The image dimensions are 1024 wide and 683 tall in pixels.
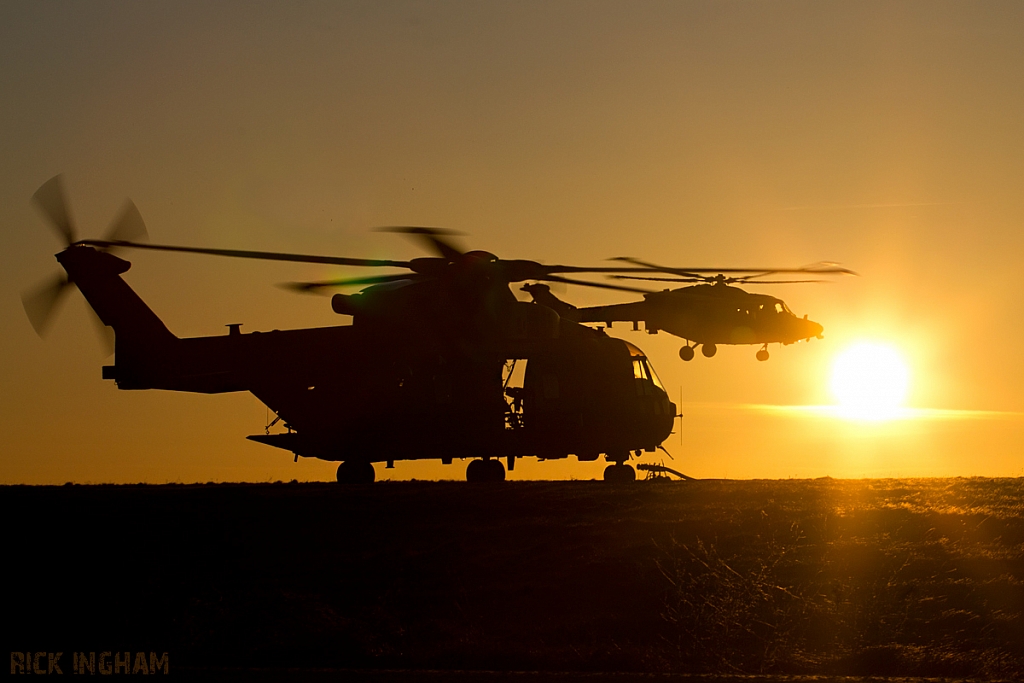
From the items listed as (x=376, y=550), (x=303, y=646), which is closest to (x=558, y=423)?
(x=376, y=550)

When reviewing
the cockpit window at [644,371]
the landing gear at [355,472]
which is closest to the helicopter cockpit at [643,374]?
the cockpit window at [644,371]

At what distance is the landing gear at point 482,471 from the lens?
25516 mm

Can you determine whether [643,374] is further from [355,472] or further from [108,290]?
[108,290]

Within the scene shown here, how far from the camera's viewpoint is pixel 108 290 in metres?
28.3

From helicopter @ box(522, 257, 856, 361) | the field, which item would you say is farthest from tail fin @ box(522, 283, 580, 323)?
the field

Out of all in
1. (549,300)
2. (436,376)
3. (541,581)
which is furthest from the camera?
(549,300)

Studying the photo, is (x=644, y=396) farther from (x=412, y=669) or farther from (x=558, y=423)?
(x=412, y=669)

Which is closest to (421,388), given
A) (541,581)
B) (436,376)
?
(436,376)

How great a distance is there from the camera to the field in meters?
11.4

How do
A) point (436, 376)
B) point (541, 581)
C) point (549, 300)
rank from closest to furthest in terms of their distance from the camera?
point (541, 581)
point (436, 376)
point (549, 300)

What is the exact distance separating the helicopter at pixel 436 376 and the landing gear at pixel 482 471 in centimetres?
3

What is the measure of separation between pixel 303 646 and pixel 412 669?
5.17 feet

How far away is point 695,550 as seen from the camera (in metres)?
14.3

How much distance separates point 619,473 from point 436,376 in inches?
191
